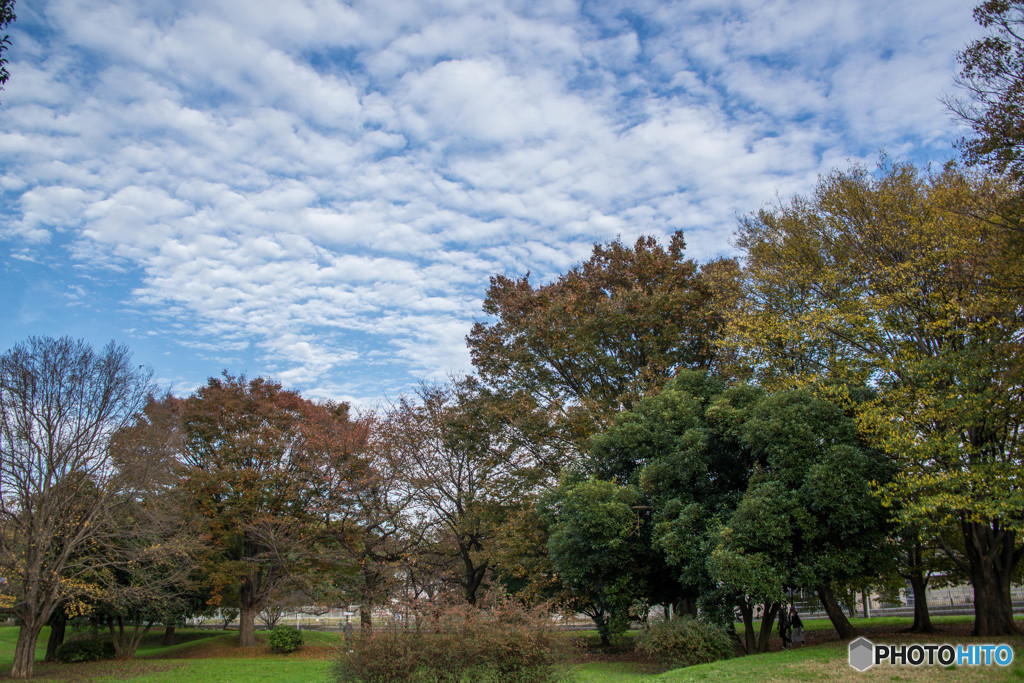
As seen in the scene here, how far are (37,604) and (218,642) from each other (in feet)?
40.2

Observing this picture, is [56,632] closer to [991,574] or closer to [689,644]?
[689,644]

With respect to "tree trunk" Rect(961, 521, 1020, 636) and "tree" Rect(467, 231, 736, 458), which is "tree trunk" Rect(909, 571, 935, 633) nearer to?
"tree trunk" Rect(961, 521, 1020, 636)

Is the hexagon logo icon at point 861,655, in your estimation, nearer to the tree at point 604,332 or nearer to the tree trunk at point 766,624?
the tree trunk at point 766,624

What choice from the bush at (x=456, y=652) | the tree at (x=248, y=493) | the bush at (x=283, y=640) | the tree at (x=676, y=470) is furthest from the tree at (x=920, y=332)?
the bush at (x=283, y=640)

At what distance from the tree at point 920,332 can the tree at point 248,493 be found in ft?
69.0

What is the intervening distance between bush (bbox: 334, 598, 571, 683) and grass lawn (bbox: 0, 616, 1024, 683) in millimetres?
1637

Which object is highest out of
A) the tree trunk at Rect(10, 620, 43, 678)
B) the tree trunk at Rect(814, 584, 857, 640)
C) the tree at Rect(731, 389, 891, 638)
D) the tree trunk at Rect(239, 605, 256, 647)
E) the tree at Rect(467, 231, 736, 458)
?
the tree at Rect(467, 231, 736, 458)

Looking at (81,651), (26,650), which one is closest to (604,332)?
(26,650)

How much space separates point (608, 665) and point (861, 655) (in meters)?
6.79

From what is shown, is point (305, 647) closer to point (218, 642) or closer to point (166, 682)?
point (218, 642)

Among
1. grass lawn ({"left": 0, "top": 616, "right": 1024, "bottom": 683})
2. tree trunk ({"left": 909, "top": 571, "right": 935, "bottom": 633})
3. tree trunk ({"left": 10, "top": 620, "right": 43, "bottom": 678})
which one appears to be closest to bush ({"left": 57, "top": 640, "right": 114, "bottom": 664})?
grass lawn ({"left": 0, "top": 616, "right": 1024, "bottom": 683})

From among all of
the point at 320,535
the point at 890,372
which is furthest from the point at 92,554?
the point at 890,372

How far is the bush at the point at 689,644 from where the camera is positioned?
13.6 m

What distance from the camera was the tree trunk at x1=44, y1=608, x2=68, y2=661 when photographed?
2469 cm
